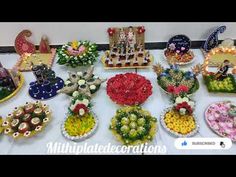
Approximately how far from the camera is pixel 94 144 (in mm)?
1697

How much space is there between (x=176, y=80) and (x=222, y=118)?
16.5 inches

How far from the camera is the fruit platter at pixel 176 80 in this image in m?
1.88

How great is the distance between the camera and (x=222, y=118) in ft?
5.74

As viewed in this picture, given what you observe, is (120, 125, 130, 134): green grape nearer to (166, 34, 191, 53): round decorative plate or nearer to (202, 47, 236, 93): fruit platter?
(202, 47, 236, 93): fruit platter

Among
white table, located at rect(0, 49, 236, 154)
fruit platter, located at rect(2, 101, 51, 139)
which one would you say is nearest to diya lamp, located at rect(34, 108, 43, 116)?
fruit platter, located at rect(2, 101, 51, 139)

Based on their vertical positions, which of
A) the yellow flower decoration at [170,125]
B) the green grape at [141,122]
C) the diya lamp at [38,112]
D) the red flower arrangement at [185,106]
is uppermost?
the red flower arrangement at [185,106]

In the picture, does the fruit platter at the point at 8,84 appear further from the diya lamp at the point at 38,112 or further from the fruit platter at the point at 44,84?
the diya lamp at the point at 38,112

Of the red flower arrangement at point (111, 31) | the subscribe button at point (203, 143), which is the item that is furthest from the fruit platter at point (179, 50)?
the subscribe button at point (203, 143)

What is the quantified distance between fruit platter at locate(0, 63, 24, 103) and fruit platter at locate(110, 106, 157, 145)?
2.72ft

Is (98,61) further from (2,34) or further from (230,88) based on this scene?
(230,88)

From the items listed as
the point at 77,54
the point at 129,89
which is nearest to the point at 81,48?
the point at 77,54

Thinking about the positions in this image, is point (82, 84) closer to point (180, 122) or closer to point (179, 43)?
point (180, 122)

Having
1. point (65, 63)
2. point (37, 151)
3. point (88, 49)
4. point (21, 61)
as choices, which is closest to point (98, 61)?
point (88, 49)
